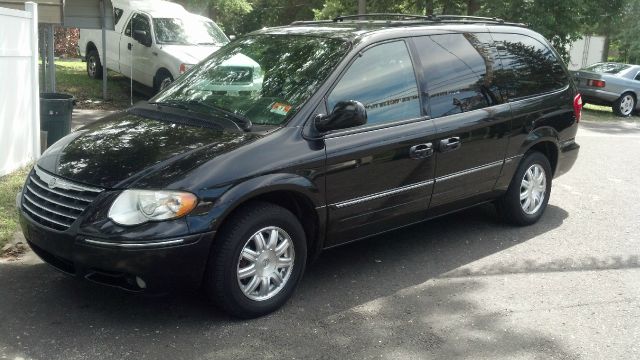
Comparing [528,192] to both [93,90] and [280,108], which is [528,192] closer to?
[280,108]

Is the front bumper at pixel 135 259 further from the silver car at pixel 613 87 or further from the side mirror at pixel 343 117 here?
the silver car at pixel 613 87

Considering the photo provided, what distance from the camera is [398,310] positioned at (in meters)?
4.43

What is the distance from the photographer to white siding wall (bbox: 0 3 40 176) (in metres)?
6.78

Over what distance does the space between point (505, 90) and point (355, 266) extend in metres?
2.00

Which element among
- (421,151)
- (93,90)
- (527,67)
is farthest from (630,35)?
(421,151)

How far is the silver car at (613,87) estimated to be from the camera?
1747cm

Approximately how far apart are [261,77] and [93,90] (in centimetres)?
993

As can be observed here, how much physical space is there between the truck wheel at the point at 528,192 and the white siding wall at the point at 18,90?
4951 millimetres

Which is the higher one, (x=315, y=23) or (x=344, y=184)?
(x=315, y=23)

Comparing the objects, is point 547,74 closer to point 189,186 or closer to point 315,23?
point 315,23

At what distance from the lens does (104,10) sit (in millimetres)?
12180

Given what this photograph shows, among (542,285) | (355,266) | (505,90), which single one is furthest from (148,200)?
(505,90)

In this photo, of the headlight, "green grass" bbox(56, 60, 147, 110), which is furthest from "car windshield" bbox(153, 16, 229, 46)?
the headlight

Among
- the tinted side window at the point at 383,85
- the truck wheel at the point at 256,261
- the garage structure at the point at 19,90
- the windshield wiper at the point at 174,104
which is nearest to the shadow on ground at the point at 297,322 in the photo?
the truck wheel at the point at 256,261
